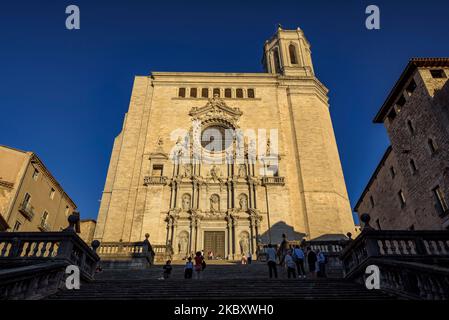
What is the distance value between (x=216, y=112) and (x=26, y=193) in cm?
1696

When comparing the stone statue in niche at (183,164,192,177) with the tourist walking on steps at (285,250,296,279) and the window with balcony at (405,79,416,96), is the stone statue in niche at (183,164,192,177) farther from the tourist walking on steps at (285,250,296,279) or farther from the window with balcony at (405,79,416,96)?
the window with balcony at (405,79,416,96)

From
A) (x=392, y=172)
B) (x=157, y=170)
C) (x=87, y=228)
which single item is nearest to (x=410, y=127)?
(x=392, y=172)

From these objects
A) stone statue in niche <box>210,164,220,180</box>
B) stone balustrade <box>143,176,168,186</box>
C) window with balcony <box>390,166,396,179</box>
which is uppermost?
stone statue in niche <box>210,164,220,180</box>

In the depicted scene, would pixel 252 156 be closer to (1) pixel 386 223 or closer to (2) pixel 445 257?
(1) pixel 386 223

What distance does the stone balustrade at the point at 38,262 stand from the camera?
252 inches

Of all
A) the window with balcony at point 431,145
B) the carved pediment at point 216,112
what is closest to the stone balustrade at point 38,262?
the window with balcony at point 431,145

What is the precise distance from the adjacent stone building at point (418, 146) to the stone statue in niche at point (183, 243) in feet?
48.8

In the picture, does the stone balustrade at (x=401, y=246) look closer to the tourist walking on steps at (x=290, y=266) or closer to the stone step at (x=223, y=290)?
the stone step at (x=223, y=290)

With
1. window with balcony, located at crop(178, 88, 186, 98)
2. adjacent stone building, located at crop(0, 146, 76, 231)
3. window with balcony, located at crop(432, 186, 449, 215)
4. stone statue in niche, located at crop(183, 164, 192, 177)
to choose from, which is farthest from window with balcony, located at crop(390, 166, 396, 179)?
adjacent stone building, located at crop(0, 146, 76, 231)

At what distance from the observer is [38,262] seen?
345 inches

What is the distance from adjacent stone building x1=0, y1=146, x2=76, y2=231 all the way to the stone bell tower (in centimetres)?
2571

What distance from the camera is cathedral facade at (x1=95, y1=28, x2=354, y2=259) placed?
2516 cm
